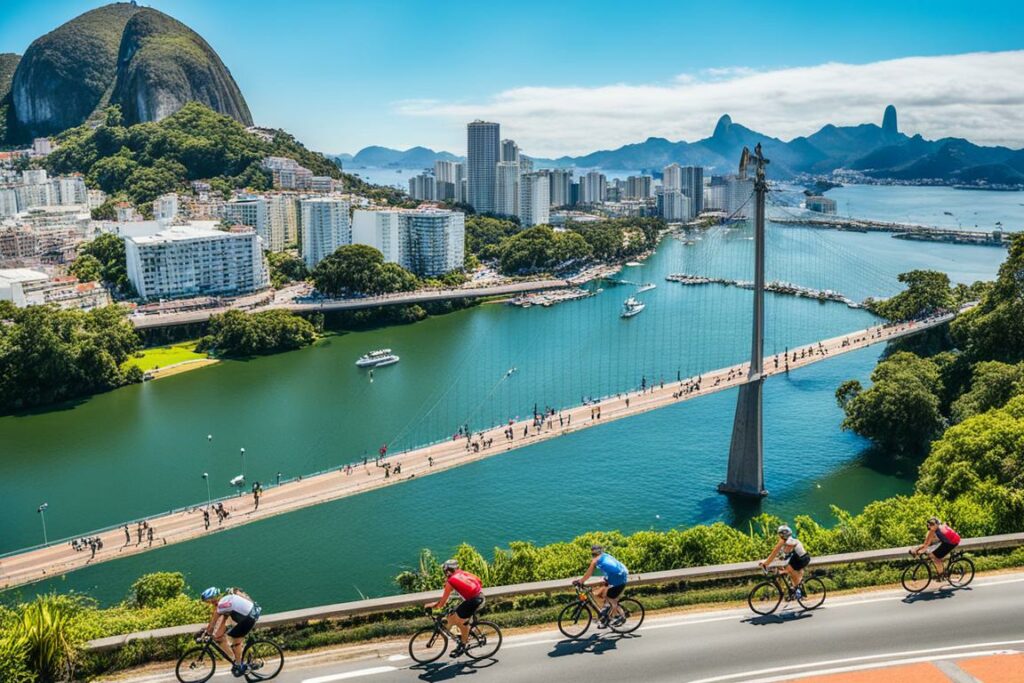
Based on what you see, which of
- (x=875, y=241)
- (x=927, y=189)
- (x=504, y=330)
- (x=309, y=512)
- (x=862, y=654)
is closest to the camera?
(x=862, y=654)

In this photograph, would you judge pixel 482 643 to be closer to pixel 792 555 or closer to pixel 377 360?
pixel 792 555

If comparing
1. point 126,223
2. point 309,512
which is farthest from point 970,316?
point 126,223

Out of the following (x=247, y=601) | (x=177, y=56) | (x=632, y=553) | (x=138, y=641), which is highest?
(x=177, y=56)

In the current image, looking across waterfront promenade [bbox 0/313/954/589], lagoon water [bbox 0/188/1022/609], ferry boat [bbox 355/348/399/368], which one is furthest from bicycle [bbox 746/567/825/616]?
ferry boat [bbox 355/348/399/368]

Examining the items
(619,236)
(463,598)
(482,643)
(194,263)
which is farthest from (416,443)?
(619,236)

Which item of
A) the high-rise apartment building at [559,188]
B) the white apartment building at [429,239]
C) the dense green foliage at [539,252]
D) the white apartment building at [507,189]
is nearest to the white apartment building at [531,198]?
the white apartment building at [507,189]

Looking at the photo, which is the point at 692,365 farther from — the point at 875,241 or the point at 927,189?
the point at 927,189
